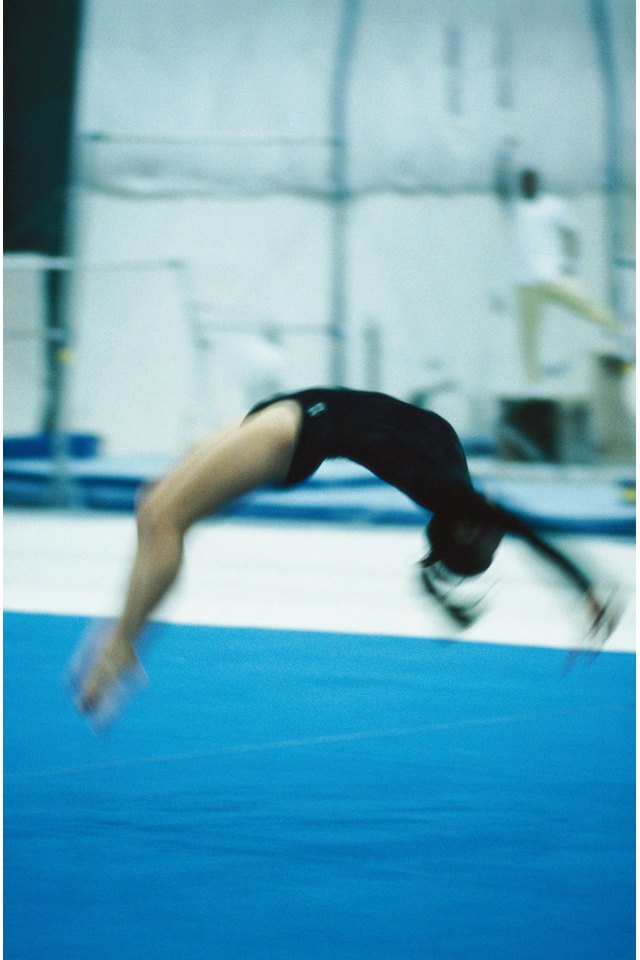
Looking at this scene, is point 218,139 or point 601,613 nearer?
point 601,613

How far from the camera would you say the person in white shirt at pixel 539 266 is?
7836mm

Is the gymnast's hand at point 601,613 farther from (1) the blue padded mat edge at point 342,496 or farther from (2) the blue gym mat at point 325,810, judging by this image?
(1) the blue padded mat edge at point 342,496

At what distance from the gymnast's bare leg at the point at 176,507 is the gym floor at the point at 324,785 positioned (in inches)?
13.6

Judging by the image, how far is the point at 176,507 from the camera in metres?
3.03

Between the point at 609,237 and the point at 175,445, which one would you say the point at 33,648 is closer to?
the point at 175,445

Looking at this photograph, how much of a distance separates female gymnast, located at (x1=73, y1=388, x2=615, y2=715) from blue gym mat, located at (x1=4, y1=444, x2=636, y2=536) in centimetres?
384

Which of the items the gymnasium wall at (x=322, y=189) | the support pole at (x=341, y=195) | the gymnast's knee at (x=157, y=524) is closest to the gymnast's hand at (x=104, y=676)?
the gymnast's knee at (x=157, y=524)

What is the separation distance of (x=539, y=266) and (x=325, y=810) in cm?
529

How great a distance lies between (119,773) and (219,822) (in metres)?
0.39

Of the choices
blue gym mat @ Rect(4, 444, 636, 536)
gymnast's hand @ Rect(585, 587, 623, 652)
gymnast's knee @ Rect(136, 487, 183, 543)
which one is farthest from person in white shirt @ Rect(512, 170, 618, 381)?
gymnast's knee @ Rect(136, 487, 183, 543)

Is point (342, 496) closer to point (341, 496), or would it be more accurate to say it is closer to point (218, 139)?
point (341, 496)

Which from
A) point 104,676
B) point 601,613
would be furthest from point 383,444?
point 104,676

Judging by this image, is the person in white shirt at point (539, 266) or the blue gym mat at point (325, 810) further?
the person in white shirt at point (539, 266)

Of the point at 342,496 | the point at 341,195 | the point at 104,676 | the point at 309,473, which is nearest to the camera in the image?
the point at 104,676
